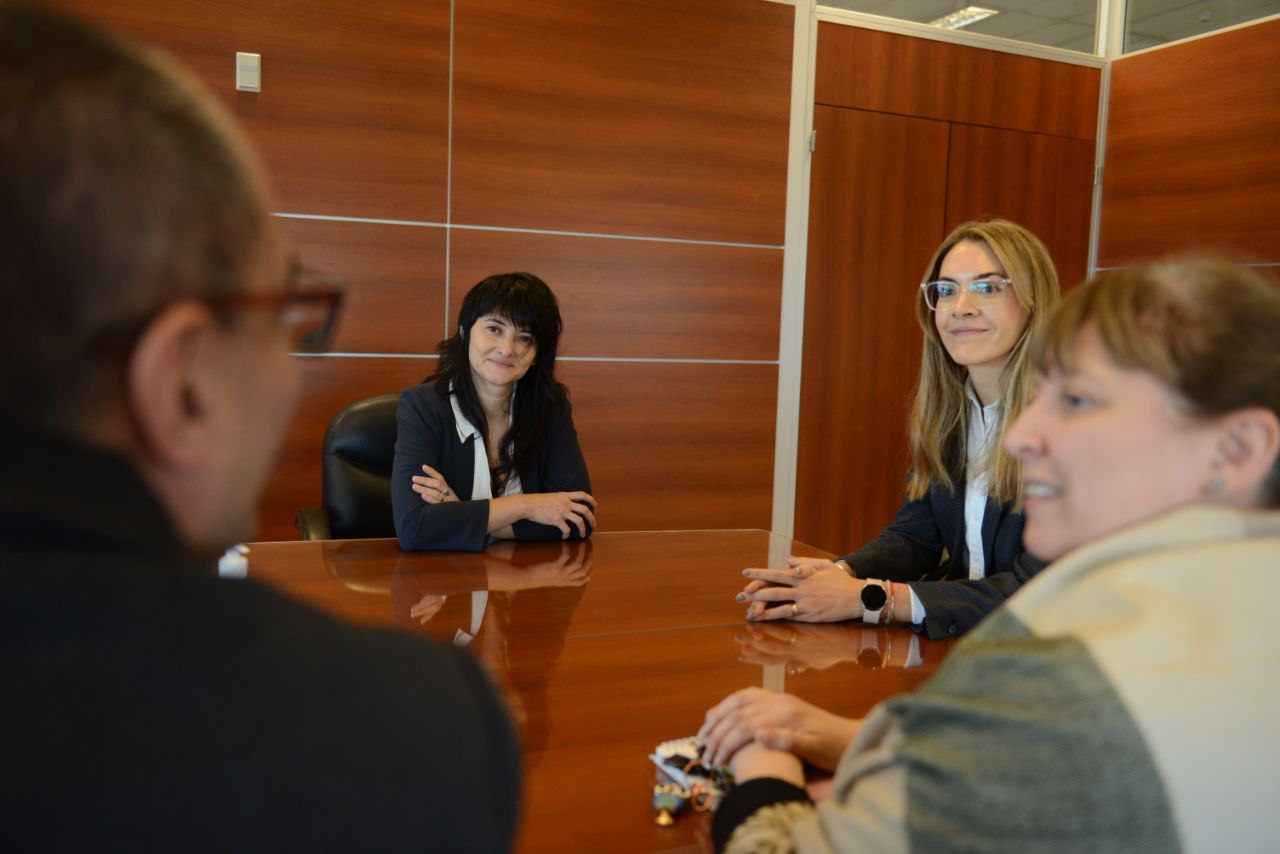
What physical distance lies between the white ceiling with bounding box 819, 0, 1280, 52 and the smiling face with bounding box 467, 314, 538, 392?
2.82 metres

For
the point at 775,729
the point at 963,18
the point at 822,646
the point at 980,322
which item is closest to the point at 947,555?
the point at 980,322

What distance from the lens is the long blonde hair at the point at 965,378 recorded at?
2.25 metres

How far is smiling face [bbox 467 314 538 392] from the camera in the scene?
2.80 m

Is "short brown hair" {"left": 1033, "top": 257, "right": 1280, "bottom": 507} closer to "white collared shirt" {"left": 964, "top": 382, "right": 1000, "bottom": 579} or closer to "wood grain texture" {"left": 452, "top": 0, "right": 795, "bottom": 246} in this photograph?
"white collared shirt" {"left": 964, "top": 382, "right": 1000, "bottom": 579}

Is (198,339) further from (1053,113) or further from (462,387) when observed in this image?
(1053,113)

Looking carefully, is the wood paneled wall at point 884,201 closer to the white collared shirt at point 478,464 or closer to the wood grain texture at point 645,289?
the wood grain texture at point 645,289

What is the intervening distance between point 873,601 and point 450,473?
4.18ft

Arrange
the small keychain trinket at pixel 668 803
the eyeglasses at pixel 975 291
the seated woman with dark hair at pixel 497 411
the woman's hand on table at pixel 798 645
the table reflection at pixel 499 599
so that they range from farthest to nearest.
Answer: the seated woman with dark hair at pixel 497 411 < the eyeglasses at pixel 975 291 < the woman's hand on table at pixel 798 645 < the table reflection at pixel 499 599 < the small keychain trinket at pixel 668 803

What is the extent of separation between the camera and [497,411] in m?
2.89

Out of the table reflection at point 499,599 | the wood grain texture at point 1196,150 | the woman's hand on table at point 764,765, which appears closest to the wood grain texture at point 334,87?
the table reflection at point 499,599

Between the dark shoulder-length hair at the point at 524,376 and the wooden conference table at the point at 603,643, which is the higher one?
the dark shoulder-length hair at the point at 524,376

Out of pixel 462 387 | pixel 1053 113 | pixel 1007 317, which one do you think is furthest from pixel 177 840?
pixel 1053 113

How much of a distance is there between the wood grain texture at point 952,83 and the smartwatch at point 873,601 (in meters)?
3.35

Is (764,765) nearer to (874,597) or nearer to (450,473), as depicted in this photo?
(874,597)
